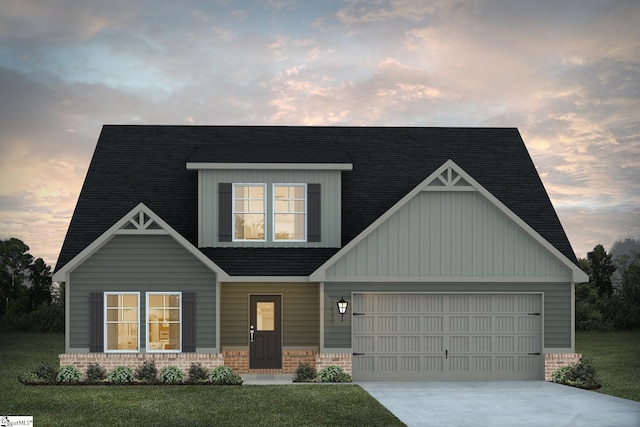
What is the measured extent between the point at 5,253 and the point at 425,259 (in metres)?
27.1

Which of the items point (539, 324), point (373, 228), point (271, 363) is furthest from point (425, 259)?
point (271, 363)

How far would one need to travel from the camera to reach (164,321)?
21.2 m

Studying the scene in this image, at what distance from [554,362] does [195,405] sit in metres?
10.4

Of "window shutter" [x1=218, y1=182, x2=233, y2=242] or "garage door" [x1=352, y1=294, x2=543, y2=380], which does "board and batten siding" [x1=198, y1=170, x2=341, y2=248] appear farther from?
"garage door" [x1=352, y1=294, x2=543, y2=380]

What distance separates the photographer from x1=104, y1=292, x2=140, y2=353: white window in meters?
21.1

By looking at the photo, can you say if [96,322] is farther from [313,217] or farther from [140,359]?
[313,217]

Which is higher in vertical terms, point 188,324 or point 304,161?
point 304,161

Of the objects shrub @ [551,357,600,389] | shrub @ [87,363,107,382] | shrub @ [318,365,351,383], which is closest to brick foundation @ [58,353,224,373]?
shrub @ [87,363,107,382]

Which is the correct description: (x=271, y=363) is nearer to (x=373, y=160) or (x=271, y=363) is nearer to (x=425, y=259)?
(x=425, y=259)

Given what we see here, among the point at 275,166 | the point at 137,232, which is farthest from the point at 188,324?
the point at 275,166

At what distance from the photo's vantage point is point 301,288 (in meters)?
22.5

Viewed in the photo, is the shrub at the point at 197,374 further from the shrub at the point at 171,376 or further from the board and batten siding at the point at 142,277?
the board and batten siding at the point at 142,277

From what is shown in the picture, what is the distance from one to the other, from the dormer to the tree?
24.3m

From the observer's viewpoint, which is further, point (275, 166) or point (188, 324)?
point (275, 166)
